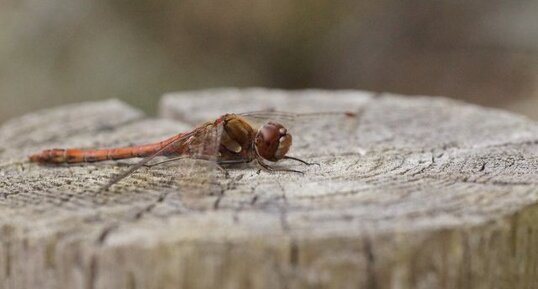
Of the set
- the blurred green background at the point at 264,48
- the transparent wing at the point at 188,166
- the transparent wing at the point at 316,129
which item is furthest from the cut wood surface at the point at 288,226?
the blurred green background at the point at 264,48

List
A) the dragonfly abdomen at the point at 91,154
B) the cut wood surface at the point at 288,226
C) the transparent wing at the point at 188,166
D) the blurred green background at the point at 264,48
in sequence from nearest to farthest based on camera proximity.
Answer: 1. the cut wood surface at the point at 288,226
2. the transparent wing at the point at 188,166
3. the dragonfly abdomen at the point at 91,154
4. the blurred green background at the point at 264,48

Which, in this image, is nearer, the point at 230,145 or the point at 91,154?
the point at 230,145

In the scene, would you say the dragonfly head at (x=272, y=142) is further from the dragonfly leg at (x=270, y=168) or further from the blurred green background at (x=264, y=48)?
the blurred green background at (x=264, y=48)

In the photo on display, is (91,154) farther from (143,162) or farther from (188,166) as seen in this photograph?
(188,166)

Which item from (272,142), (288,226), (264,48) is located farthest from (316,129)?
(264,48)

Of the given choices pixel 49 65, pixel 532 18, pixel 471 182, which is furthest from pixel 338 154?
pixel 532 18

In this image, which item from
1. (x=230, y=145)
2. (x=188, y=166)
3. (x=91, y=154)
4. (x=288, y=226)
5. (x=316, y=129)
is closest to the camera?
(x=288, y=226)
